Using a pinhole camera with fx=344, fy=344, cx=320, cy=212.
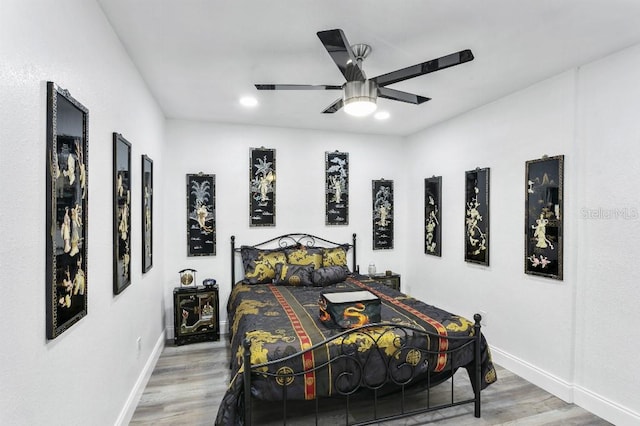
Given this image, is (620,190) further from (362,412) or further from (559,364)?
(362,412)

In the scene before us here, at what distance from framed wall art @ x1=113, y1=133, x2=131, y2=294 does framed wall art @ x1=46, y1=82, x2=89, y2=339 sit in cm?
52

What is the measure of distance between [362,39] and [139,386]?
10.6 feet

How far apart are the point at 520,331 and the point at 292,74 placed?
3215 mm

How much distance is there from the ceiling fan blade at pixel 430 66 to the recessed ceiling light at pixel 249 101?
5.27ft

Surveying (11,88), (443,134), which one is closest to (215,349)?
(11,88)

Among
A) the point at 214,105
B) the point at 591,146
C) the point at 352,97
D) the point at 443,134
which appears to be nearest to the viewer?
the point at 352,97

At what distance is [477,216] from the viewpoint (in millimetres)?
3873

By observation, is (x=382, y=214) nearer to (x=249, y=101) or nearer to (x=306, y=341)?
(x=249, y=101)

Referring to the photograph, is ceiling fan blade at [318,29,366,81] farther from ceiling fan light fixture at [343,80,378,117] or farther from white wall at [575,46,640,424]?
white wall at [575,46,640,424]

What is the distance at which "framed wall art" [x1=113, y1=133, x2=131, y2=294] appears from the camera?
229cm

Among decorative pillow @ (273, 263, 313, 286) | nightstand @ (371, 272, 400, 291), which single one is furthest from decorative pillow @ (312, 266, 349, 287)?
nightstand @ (371, 272, 400, 291)

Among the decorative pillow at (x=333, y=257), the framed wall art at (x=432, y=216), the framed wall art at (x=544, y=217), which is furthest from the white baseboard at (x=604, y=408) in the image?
the decorative pillow at (x=333, y=257)

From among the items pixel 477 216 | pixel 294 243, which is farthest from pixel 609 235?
pixel 294 243

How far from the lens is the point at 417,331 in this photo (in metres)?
2.46
